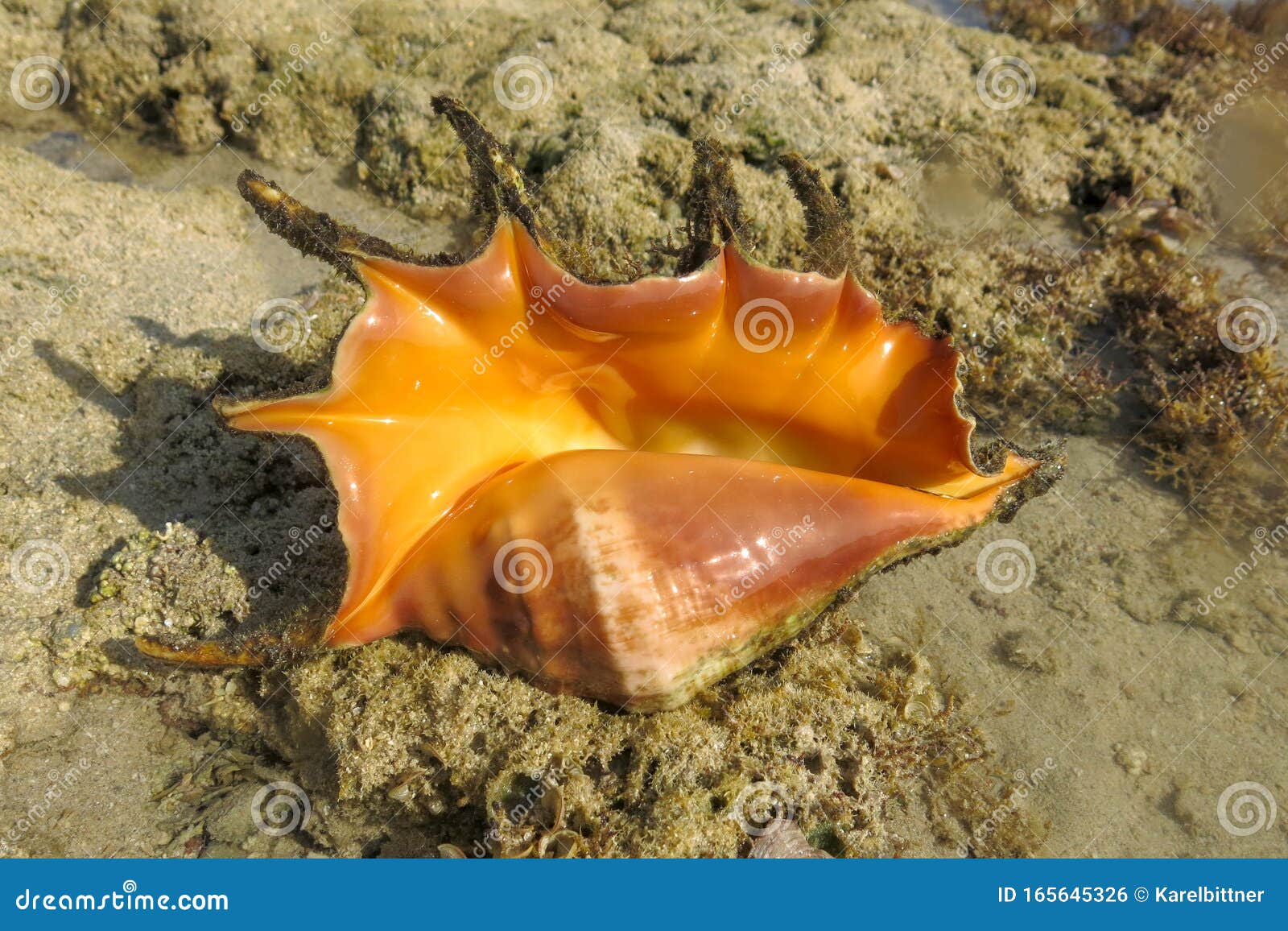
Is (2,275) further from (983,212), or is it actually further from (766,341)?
(983,212)

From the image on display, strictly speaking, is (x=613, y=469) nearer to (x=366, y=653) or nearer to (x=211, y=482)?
(x=366, y=653)

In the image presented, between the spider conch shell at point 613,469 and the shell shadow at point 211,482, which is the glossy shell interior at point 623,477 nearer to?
the spider conch shell at point 613,469

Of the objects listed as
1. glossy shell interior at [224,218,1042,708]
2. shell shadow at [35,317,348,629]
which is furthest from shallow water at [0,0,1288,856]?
glossy shell interior at [224,218,1042,708]

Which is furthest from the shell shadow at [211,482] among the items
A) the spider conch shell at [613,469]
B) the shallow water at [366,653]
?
the spider conch shell at [613,469]

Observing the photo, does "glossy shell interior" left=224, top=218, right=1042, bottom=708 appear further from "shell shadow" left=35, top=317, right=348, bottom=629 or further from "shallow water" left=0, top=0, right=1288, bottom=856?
"shell shadow" left=35, top=317, right=348, bottom=629

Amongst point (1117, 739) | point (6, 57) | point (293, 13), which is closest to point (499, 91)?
point (293, 13)

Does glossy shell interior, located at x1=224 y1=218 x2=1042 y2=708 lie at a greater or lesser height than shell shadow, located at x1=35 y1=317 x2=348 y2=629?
greater

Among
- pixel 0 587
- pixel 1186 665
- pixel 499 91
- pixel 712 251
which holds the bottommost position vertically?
pixel 0 587

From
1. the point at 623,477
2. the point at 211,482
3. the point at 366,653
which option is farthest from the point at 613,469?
the point at 211,482
